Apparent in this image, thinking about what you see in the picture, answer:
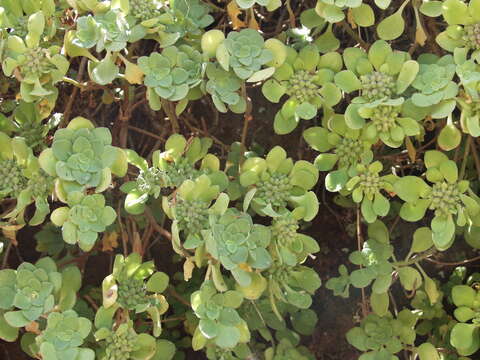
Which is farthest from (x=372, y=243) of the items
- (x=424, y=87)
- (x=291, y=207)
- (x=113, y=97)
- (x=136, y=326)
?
(x=113, y=97)

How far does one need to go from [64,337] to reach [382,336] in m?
0.68

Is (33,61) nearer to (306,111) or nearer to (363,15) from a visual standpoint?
(306,111)

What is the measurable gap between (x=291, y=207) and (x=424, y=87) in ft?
1.14

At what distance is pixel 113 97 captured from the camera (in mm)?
1541

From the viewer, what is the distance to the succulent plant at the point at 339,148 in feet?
4.31

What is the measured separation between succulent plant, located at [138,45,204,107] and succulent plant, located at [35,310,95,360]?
42 centimetres

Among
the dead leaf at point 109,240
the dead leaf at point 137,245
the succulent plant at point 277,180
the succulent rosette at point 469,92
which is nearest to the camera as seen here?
the succulent rosette at point 469,92

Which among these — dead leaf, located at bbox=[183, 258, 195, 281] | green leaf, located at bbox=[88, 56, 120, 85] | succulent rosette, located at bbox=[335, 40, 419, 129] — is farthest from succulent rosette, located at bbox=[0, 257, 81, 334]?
succulent rosette, located at bbox=[335, 40, 419, 129]

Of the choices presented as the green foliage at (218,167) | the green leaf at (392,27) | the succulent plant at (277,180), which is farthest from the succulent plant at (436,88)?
the succulent plant at (277,180)

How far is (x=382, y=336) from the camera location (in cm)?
149

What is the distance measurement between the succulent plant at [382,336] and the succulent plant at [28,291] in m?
0.65

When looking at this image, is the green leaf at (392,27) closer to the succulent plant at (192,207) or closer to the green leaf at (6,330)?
the succulent plant at (192,207)

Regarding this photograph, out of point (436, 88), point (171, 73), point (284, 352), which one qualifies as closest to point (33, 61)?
point (171, 73)

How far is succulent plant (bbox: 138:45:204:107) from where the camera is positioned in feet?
4.07
